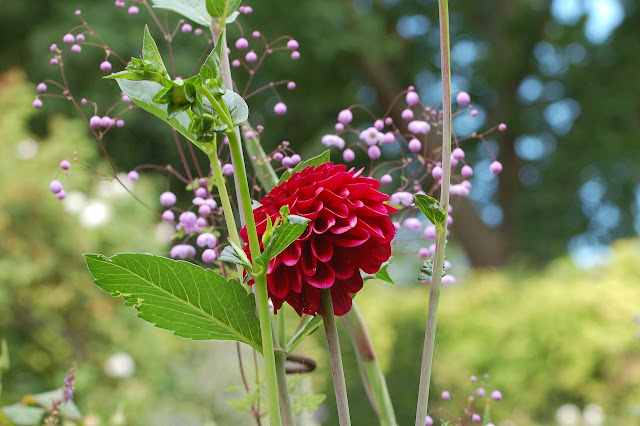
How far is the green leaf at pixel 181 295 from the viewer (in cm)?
40

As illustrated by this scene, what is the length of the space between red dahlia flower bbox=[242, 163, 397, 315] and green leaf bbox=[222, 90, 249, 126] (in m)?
0.06

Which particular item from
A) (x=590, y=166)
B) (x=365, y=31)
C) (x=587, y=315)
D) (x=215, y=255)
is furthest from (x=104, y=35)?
(x=590, y=166)

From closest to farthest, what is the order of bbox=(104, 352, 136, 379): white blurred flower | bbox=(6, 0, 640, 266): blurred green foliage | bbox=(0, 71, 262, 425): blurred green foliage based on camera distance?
bbox=(104, 352, 136, 379): white blurred flower → bbox=(0, 71, 262, 425): blurred green foliage → bbox=(6, 0, 640, 266): blurred green foliage

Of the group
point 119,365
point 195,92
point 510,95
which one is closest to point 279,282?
Result: point 195,92

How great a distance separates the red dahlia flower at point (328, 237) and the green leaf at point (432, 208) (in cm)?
2

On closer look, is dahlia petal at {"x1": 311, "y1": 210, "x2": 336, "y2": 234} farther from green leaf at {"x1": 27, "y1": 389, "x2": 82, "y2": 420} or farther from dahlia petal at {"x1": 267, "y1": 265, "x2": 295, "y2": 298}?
green leaf at {"x1": 27, "y1": 389, "x2": 82, "y2": 420}

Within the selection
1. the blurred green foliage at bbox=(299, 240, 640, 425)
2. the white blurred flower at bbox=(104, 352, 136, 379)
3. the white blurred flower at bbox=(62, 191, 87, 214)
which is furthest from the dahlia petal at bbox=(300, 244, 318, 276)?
the white blurred flower at bbox=(62, 191, 87, 214)

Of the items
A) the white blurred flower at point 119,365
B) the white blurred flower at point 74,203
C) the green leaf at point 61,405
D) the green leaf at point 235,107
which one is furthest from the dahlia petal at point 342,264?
the white blurred flower at point 74,203

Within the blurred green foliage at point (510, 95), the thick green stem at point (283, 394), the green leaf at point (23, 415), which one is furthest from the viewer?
the blurred green foliage at point (510, 95)

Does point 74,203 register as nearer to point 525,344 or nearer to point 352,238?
point 525,344

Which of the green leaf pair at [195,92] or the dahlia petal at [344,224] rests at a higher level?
the green leaf pair at [195,92]

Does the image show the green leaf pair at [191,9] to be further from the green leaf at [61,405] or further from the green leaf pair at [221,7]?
the green leaf at [61,405]

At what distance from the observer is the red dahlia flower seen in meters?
0.39

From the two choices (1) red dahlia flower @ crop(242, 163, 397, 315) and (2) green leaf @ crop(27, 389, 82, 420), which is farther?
(2) green leaf @ crop(27, 389, 82, 420)
